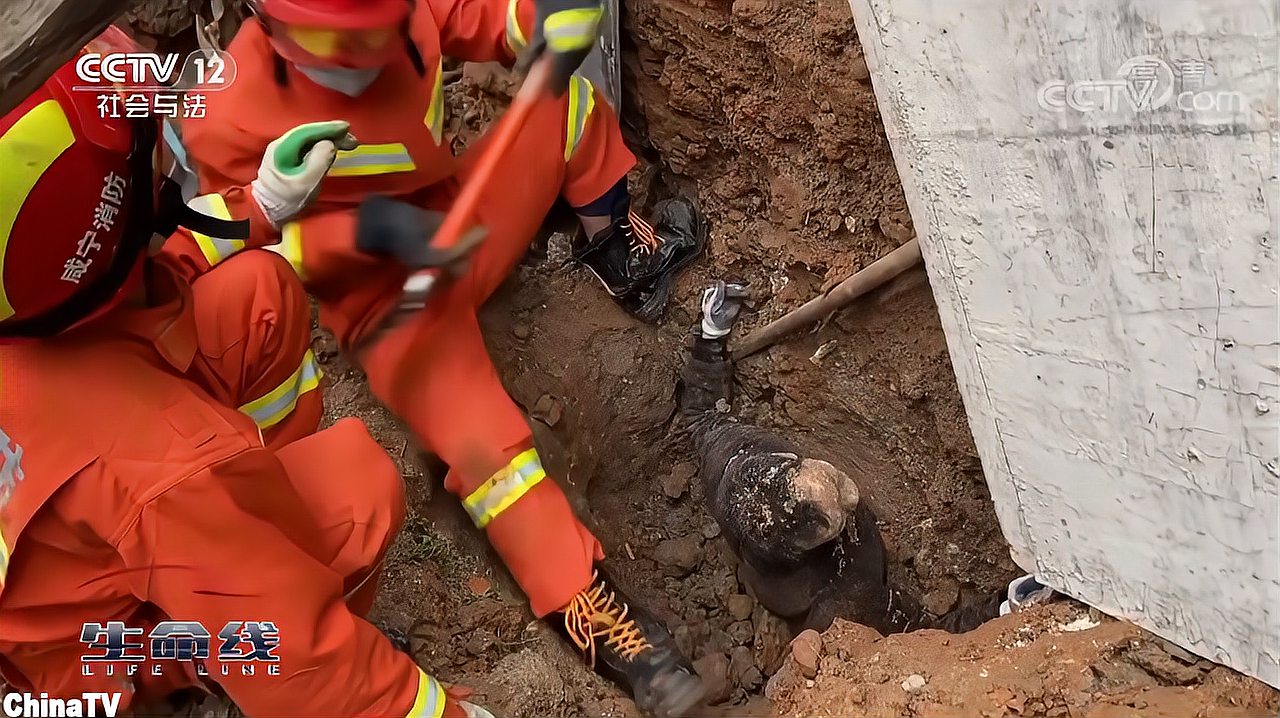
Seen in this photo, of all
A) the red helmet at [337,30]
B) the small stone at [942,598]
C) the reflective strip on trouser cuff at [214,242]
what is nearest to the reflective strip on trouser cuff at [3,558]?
the reflective strip on trouser cuff at [214,242]

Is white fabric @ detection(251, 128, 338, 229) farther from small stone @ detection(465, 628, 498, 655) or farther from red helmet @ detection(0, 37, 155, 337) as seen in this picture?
small stone @ detection(465, 628, 498, 655)

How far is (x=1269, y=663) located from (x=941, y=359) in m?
0.82

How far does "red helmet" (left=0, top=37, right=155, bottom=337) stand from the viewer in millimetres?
879

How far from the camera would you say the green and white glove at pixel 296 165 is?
56.9 inches

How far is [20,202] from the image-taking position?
88 centimetres

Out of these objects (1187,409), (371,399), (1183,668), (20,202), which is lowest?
(1183,668)

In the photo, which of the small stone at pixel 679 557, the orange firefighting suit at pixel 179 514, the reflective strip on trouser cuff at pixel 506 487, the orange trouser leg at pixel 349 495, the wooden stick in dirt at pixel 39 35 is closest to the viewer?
the wooden stick in dirt at pixel 39 35

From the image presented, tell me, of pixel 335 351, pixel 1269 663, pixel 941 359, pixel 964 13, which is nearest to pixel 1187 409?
pixel 1269 663

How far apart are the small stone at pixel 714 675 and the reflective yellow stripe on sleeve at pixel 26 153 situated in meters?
1.48

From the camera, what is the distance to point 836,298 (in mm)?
1848

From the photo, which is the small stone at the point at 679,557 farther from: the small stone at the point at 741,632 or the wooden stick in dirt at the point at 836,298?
the wooden stick in dirt at the point at 836,298

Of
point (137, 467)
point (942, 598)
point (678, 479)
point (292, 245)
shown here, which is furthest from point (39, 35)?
point (942, 598)

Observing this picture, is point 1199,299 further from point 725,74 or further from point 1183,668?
point 725,74

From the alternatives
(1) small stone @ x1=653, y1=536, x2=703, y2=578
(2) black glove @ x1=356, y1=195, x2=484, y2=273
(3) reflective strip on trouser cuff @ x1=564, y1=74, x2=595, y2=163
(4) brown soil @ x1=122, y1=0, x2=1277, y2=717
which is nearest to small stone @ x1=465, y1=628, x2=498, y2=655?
(4) brown soil @ x1=122, y1=0, x2=1277, y2=717
